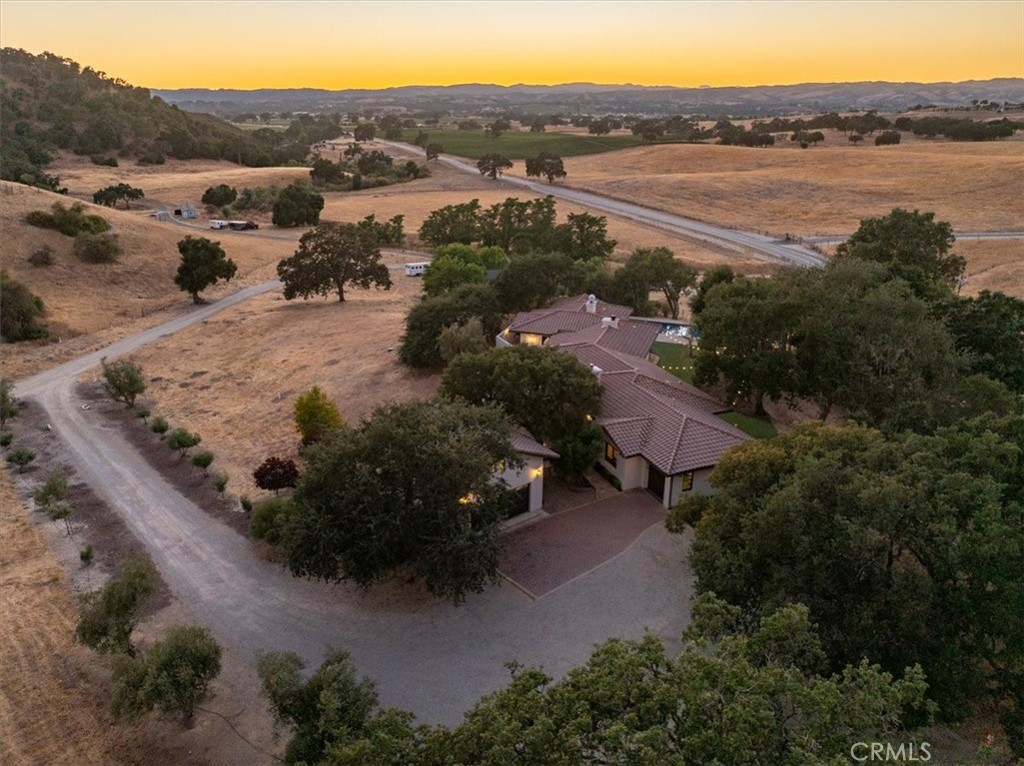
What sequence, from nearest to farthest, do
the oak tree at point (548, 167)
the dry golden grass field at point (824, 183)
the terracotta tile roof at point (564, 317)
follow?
1. the terracotta tile roof at point (564, 317)
2. the dry golden grass field at point (824, 183)
3. the oak tree at point (548, 167)

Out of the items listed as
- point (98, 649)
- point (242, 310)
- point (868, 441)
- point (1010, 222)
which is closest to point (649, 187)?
point (1010, 222)

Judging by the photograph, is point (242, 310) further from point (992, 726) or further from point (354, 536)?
point (992, 726)

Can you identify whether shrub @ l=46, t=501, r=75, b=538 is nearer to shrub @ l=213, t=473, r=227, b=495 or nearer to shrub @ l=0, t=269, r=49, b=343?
shrub @ l=213, t=473, r=227, b=495

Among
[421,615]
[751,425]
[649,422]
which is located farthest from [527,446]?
[751,425]

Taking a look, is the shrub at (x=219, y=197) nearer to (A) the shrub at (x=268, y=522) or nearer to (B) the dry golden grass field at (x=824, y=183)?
(B) the dry golden grass field at (x=824, y=183)

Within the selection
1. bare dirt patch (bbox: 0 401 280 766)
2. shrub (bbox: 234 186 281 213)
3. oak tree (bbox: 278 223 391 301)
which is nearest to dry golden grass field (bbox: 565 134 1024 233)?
shrub (bbox: 234 186 281 213)

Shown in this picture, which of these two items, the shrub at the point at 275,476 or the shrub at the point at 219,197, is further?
the shrub at the point at 219,197

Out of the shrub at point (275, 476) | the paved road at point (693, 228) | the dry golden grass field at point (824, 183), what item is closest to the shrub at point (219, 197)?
the paved road at point (693, 228)
